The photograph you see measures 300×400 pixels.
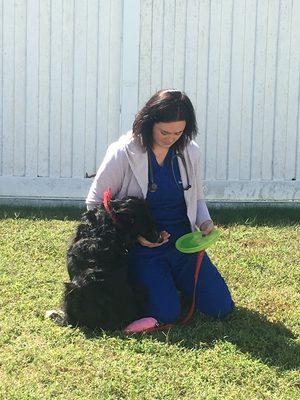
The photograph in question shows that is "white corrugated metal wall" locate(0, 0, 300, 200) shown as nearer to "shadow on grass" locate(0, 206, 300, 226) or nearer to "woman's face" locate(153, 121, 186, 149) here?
"shadow on grass" locate(0, 206, 300, 226)

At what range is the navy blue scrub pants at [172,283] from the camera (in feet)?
13.6

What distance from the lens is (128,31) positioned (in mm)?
7070

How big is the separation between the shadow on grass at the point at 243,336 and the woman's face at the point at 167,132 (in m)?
1.05

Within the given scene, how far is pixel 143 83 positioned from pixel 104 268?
11.6ft

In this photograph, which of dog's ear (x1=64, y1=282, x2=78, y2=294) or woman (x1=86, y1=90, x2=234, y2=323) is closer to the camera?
dog's ear (x1=64, y1=282, x2=78, y2=294)

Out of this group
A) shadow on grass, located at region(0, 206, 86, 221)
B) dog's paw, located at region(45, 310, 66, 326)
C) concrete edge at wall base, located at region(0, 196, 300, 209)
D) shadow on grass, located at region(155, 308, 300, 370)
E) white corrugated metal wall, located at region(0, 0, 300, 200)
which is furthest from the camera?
concrete edge at wall base, located at region(0, 196, 300, 209)

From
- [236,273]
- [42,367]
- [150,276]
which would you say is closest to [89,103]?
[236,273]

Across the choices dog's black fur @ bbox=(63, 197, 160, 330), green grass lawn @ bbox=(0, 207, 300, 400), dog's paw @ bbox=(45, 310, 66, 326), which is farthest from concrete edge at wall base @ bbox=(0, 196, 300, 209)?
dog's black fur @ bbox=(63, 197, 160, 330)

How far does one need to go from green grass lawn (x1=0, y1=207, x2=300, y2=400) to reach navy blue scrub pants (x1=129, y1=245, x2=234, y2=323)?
101mm

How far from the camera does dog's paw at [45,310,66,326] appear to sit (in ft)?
13.4

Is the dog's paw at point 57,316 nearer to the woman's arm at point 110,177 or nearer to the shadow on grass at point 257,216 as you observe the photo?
the woman's arm at point 110,177

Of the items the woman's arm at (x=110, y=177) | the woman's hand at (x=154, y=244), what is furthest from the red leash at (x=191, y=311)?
the woman's arm at (x=110, y=177)

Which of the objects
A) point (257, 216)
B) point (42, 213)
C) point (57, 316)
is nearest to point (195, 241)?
point (57, 316)

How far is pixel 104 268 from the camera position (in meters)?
3.99
